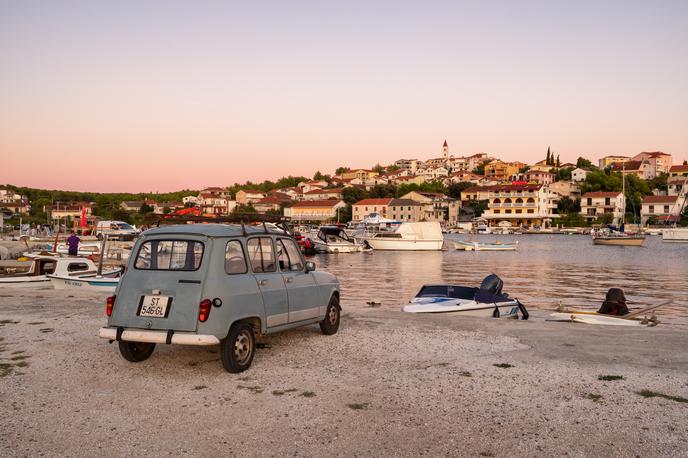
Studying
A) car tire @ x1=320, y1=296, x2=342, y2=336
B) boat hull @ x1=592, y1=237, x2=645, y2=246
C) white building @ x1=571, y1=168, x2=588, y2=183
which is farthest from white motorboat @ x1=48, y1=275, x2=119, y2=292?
white building @ x1=571, y1=168, x2=588, y2=183

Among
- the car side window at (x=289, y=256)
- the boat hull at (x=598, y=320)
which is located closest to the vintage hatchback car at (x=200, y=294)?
the car side window at (x=289, y=256)

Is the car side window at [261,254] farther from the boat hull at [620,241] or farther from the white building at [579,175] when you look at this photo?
the white building at [579,175]

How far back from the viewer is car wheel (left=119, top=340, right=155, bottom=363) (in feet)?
27.4

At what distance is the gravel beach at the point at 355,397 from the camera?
5.43m

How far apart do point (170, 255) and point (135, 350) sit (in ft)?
5.70

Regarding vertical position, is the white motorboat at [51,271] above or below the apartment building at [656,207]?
below

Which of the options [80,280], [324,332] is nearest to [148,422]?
[324,332]

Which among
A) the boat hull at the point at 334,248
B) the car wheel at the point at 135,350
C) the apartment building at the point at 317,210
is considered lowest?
the boat hull at the point at 334,248

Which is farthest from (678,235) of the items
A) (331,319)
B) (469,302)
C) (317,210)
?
(331,319)

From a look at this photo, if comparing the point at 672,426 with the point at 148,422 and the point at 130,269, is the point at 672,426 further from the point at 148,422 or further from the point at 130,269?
the point at 130,269

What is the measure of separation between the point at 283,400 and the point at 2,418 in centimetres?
303

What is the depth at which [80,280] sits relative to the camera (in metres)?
20.5

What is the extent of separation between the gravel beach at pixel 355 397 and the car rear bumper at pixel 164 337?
0.57 metres

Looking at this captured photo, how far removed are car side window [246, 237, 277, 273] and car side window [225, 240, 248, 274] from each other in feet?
0.52
